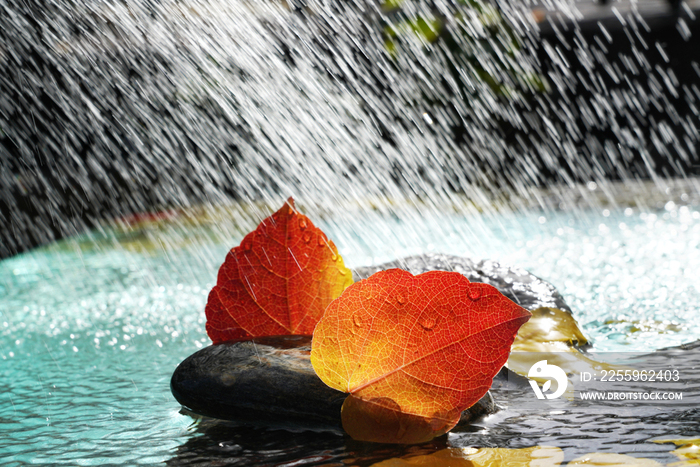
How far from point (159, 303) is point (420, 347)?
1810mm

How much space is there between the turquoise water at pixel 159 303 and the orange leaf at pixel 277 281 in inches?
10.3

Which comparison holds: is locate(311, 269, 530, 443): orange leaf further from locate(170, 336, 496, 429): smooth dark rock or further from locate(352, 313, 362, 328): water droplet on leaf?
locate(170, 336, 496, 429): smooth dark rock

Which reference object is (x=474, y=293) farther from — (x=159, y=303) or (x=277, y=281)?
(x=159, y=303)

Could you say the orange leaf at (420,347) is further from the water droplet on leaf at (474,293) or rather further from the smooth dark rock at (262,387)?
the smooth dark rock at (262,387)

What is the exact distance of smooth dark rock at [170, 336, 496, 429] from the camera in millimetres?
1230

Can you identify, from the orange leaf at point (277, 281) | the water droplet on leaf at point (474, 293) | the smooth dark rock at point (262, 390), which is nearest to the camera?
the water droplet on leaf at point (474, 293)

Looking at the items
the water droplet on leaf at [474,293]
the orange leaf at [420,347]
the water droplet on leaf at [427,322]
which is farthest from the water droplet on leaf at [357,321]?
the water droplet on leaf at [474,293]

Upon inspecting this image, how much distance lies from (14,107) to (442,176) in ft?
19.7

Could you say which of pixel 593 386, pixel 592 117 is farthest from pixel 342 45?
pixel 593 386

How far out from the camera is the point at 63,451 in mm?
1166

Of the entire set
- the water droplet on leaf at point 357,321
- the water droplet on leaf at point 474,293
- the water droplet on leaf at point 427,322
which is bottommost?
the water droplet on leaf at point 427,322

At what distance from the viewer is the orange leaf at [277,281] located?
4.85ft

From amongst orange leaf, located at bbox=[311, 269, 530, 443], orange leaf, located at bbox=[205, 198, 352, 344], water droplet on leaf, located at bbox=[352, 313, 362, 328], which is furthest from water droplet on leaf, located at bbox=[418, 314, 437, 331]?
orange leaf, located at bbox=[205, 198, 352, 344]

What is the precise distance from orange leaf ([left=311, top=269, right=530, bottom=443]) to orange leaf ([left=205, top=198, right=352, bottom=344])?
333mm
